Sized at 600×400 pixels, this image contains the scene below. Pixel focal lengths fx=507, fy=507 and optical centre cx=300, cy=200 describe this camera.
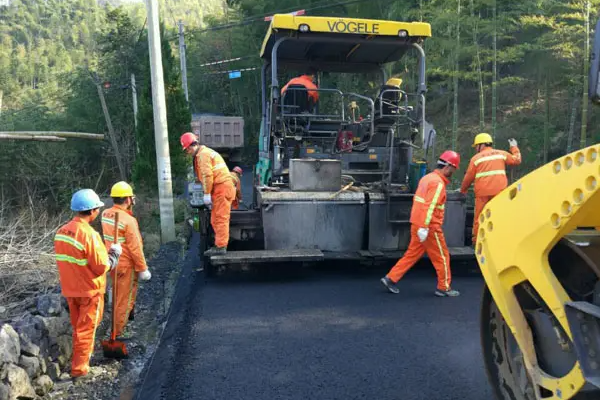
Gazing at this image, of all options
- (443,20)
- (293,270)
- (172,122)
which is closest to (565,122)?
(443,20)

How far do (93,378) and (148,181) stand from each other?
33.2 feet

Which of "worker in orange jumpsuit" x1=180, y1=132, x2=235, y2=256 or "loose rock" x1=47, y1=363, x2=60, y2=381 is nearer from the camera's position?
"loose rock" x1=47, y1=363, x2=60, y2=381

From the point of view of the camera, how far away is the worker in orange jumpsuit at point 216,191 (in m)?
5.68

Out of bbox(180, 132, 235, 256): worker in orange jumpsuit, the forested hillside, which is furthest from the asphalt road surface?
the forested hillside

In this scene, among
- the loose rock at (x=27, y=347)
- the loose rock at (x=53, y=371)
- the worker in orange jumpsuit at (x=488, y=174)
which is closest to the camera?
the loose rock at (x=27, y=347)

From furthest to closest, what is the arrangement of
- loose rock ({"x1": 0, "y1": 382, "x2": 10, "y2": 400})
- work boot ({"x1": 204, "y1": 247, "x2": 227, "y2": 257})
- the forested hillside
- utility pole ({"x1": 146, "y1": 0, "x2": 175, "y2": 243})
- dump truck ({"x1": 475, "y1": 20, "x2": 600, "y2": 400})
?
the forested hillside < utility pole ({"x1": 146, "y1": 0, "x2": 175, "y2": 243}) < work boot ({"x1": 204, "y1": 247, "x2": 227, "y2": 257}) < loose rock ({"x1": 0, "y1": 382, "x2": 10, "y2": 400}) < dump truck ({"x1": 475, "y1": 20, "x2": 600, "y2": 400})

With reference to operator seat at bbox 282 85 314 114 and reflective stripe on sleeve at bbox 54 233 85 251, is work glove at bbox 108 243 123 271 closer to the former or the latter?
reflective stripe on sleeve at bbox 54 233 85 251

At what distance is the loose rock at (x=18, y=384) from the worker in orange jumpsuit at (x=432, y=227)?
11.0 feet

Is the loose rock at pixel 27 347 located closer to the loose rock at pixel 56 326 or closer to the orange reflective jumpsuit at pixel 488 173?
the loose rock at pixel 56 326

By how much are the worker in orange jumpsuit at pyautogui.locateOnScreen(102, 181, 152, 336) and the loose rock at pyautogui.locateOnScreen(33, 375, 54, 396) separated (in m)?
0.89

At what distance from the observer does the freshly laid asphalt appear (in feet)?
11.2

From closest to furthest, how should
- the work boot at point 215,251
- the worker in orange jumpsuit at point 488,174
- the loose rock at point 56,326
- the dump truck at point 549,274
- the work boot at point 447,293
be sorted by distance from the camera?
1. the dump truck at point 549,274
2. the loose rock at point 56,326
3. the work boot at point 447,293
4. the work boot at point 215,251
5. the worker in orange jumpsuit at point 488,174

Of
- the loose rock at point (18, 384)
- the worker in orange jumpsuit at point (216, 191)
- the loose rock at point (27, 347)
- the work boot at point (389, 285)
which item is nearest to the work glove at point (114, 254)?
the loose rock at point (27, 347)

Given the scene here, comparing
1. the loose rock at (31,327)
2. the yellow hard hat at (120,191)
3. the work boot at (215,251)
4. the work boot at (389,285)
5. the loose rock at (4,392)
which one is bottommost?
the work boot at (389,285)
